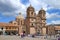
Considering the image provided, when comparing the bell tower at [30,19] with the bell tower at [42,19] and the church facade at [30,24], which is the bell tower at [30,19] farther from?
the bell tower at [42,19]

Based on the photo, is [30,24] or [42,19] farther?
[42,19]

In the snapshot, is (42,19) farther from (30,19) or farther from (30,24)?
(30,24)

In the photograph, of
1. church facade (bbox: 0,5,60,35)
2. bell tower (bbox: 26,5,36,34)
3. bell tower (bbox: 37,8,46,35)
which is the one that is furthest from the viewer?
bell tower (bbox: 37,8,46,35)

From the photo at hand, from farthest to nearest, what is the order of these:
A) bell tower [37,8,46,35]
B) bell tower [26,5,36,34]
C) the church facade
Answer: bell tower [37,8,46,35], bell tower [26,5,36,34], the church facade

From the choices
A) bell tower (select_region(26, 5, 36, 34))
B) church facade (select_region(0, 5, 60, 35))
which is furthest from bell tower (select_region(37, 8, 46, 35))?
bell tower (select_region(26, 5, 36, 34))

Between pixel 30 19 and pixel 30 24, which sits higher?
pixel 30 19

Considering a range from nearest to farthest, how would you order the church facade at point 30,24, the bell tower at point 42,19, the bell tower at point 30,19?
the church facade at point 30,24 < the bell tower at point 30,19 < the bell tower at point 42,19

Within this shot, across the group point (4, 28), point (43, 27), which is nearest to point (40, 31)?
point (43, 27)

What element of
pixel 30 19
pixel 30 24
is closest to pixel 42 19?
pixel 30 19

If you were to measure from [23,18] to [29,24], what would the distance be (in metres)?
6.51

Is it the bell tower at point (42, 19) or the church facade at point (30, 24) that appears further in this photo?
the bell tower at point (42, 19)

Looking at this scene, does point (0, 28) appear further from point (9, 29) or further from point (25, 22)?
point (25, 22)

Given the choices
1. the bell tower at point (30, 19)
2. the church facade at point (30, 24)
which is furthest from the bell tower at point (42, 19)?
the bell tower at point (30, 19)

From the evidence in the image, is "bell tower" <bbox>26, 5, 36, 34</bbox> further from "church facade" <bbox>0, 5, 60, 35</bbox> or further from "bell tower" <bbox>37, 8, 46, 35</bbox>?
"bell tower" <bbox>37, 8, 46, 35</bbox>
